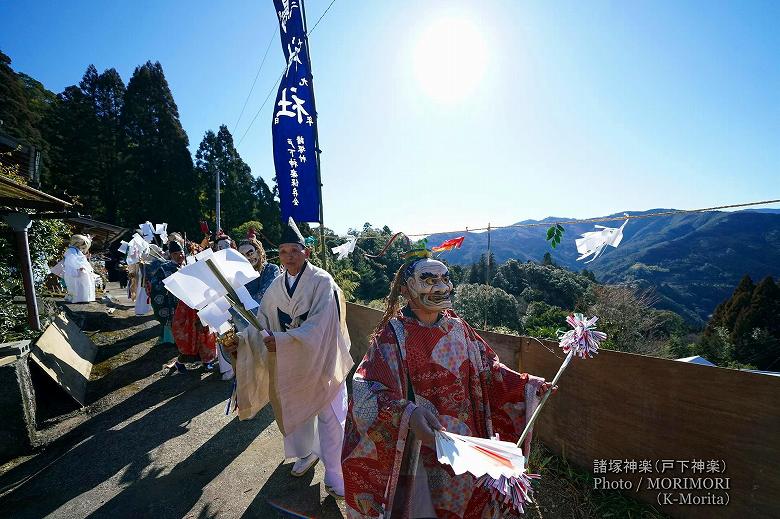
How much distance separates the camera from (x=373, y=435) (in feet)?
6.37

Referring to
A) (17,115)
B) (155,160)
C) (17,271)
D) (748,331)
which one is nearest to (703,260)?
(748,331)

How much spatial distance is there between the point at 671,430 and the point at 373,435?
2.18 metres

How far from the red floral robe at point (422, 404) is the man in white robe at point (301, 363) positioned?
100 cm

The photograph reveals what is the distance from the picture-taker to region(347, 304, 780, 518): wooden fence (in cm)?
209

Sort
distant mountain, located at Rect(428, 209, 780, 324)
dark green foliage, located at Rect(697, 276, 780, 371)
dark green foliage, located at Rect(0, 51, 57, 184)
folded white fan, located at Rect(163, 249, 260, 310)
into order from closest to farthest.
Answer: folded white fan, located at Rect(163, 249, 260, 310), dark green foliage, located at Rect(697, 276, 780, 371), dark green foliage, located at Rect(0, 51, 57, 184), distant mountain, located at Rect(428, 209, 780, 324)

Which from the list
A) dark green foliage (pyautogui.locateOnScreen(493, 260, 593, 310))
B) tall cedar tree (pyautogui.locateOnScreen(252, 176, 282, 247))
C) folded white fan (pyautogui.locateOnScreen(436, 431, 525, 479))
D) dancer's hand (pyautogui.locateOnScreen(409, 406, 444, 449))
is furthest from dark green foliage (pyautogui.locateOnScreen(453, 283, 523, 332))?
tall cedar tree (pyautogui.locateOnScreen(252, 176, 282, 247))

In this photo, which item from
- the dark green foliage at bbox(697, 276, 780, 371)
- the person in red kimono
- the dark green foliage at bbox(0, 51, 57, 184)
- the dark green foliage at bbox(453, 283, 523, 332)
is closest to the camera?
the person in red kimono

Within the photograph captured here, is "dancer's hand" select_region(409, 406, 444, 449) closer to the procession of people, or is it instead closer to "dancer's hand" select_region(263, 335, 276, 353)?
the procession of people

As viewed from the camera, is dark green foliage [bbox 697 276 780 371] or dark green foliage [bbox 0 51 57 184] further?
dark green foliage [bbox 0 51 57 184]

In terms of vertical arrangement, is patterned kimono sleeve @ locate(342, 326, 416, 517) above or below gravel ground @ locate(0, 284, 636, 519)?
above

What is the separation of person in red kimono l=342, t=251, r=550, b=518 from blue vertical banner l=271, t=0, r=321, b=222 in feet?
13.7

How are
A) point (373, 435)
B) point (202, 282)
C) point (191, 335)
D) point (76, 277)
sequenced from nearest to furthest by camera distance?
point (373, 435) → point (202, 282) → point (191, 335) → point (76, 277)

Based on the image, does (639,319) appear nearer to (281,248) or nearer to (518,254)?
(281,248)

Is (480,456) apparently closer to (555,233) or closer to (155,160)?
(555,233)
